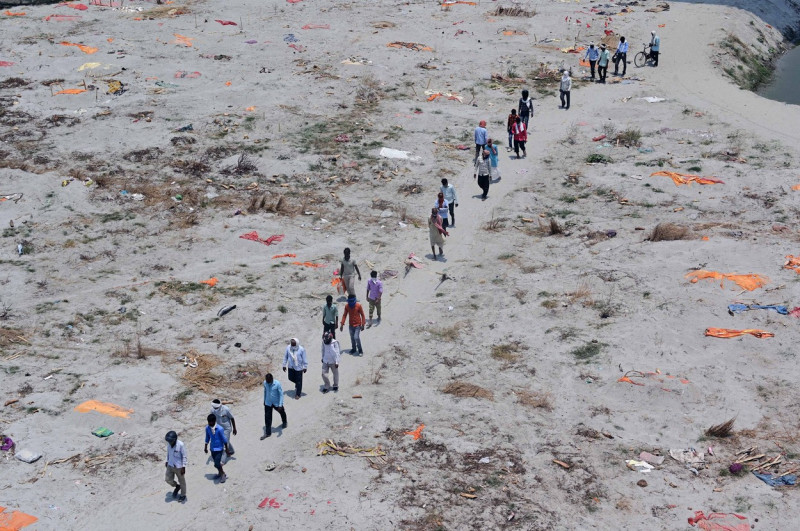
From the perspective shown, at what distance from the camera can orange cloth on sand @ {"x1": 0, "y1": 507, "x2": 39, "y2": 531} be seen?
34.2 feet

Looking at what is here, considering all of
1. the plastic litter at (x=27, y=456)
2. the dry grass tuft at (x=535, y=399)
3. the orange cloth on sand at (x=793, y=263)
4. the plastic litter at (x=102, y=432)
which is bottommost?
the plastic litter at (x=27, y=456)

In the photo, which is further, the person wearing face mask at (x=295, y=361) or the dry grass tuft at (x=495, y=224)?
the dry grass tuft at (x=495, y=224)

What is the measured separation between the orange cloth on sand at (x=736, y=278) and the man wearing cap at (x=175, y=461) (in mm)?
9904

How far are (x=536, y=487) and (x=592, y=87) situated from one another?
18.9 meters

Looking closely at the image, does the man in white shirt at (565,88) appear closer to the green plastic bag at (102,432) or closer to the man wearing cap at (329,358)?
the man wearing cap at (329,358)

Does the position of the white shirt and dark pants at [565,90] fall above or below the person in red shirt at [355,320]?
above

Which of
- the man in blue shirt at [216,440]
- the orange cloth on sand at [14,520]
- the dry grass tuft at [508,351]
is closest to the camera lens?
the orange cloth on sand at [14,520]

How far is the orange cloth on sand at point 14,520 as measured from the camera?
10.4m

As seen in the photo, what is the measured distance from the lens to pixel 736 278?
49.5 ft

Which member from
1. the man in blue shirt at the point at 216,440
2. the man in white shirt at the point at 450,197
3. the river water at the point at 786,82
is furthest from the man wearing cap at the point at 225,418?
the river water at the point at 786,82

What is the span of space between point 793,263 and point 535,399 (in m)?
6.29

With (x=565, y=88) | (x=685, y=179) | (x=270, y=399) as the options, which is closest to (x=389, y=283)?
(x=270, y=399)

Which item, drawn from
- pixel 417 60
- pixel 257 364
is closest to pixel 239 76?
pixel 417 60

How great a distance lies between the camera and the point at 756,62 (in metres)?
31.2
